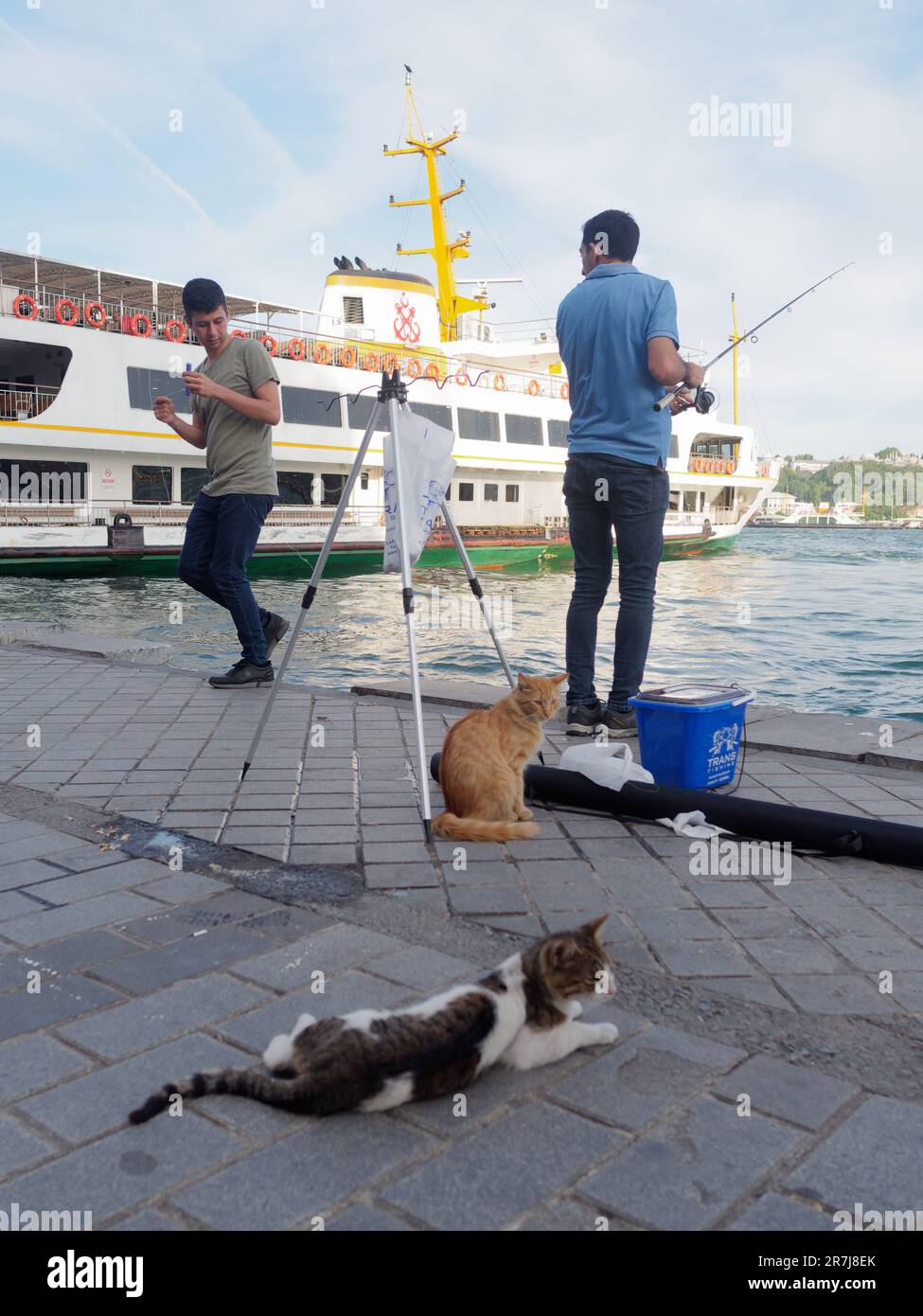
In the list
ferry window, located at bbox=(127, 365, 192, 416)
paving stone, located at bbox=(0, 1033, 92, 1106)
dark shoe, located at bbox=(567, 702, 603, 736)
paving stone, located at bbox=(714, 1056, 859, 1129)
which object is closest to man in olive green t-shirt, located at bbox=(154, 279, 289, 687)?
dark shoe, located at bbox=(567, 702, 603, 736)

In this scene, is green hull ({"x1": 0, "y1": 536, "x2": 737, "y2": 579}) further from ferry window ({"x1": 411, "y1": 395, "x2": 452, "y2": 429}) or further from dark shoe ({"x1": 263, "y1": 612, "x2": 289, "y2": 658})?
dark shoe ({"x1": 263, "y1": 612, "x2": 289, "y2": 658})

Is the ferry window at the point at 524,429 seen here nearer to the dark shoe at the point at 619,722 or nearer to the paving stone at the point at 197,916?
the dark shoe at the point at 619,722

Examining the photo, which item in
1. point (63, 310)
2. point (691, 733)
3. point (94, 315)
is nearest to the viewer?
point (691, 733)

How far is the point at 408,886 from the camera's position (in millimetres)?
2383

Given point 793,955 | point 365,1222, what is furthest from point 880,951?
point 365,1222

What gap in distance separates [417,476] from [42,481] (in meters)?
14.3

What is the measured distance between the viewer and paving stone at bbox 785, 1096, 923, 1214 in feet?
4.18

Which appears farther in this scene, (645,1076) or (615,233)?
(615,233)

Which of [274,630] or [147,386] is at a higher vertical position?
[147,386]

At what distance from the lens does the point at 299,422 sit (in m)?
18.5

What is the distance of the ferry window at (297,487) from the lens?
19.5 meters

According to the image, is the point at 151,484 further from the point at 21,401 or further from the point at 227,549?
the point at 227,549

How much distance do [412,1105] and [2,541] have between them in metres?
14.6
